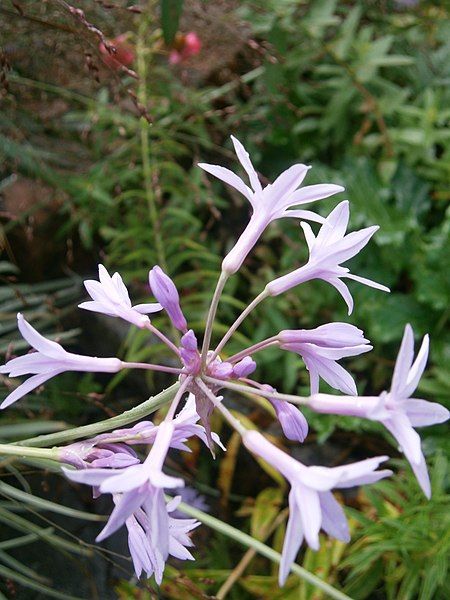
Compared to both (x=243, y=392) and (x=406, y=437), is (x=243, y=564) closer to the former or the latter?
(x=243, y=392)

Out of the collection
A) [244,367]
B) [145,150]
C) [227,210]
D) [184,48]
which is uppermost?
[244,367]

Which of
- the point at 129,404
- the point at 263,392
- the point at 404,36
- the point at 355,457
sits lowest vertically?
the point at 355,457

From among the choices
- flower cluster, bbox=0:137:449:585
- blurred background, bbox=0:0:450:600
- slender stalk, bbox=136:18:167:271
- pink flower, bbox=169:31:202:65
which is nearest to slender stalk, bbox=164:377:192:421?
flower cluster, bbox=0:137:449:585

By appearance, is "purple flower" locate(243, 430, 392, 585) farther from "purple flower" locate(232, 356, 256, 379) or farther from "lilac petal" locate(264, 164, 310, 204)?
"lilac petal" locate(264, 164, 310, 204)

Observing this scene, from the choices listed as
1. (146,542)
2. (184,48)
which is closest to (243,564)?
(146,542)

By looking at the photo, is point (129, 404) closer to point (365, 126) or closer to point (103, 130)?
point (103, 130)

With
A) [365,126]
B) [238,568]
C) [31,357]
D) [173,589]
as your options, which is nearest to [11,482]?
[173,589]

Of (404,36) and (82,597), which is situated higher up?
(404,36)
